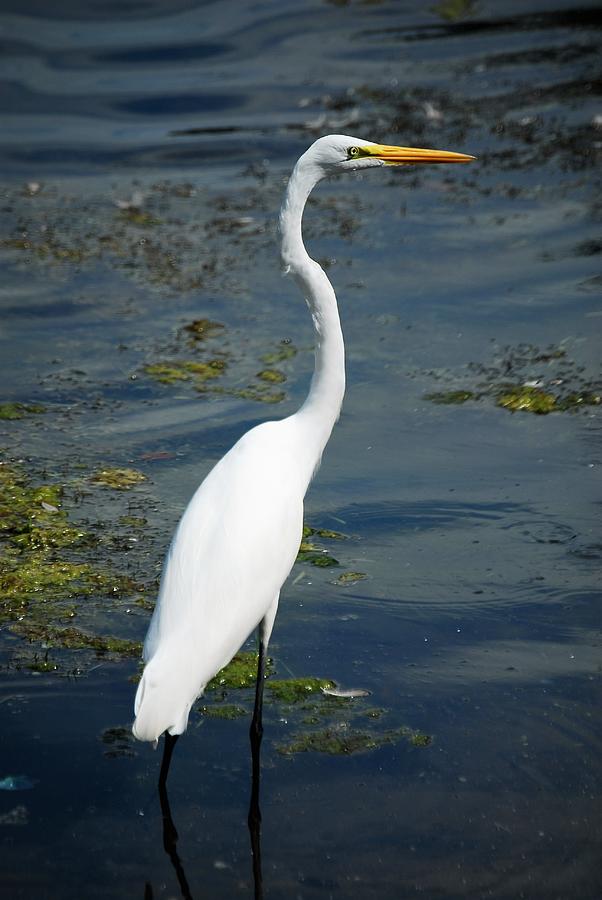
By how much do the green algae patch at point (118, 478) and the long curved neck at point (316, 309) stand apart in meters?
1.31

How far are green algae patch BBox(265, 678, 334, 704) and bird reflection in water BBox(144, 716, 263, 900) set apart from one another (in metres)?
0.25

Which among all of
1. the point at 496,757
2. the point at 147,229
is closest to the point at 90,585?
the point at 496,757

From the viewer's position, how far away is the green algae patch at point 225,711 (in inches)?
126

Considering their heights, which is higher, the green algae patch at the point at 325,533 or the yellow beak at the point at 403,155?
the yellow beak at the point at 403,155

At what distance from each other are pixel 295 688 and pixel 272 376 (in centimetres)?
246

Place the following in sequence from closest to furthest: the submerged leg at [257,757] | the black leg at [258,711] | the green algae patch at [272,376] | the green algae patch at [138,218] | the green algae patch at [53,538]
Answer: the submerged leg at [257,757] → the black leg at [258,711] → the green algae patch at [53,538] → the green algae patch at [272,376] → the green algae patch at [138,218]

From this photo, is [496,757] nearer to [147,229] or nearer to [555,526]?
[555,526]

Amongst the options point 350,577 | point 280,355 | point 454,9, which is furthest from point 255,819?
point 454,9

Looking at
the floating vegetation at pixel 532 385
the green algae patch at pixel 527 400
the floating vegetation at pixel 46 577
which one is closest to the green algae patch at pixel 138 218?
the floating vegetation at pixel 532 385

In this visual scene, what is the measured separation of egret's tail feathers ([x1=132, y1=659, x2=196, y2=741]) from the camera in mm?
2523

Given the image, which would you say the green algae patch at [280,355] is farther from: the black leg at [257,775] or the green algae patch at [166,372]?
the black leg at [257,775]

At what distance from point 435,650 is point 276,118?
717 centimetres

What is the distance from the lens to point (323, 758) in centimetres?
299

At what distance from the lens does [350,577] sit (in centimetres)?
390
